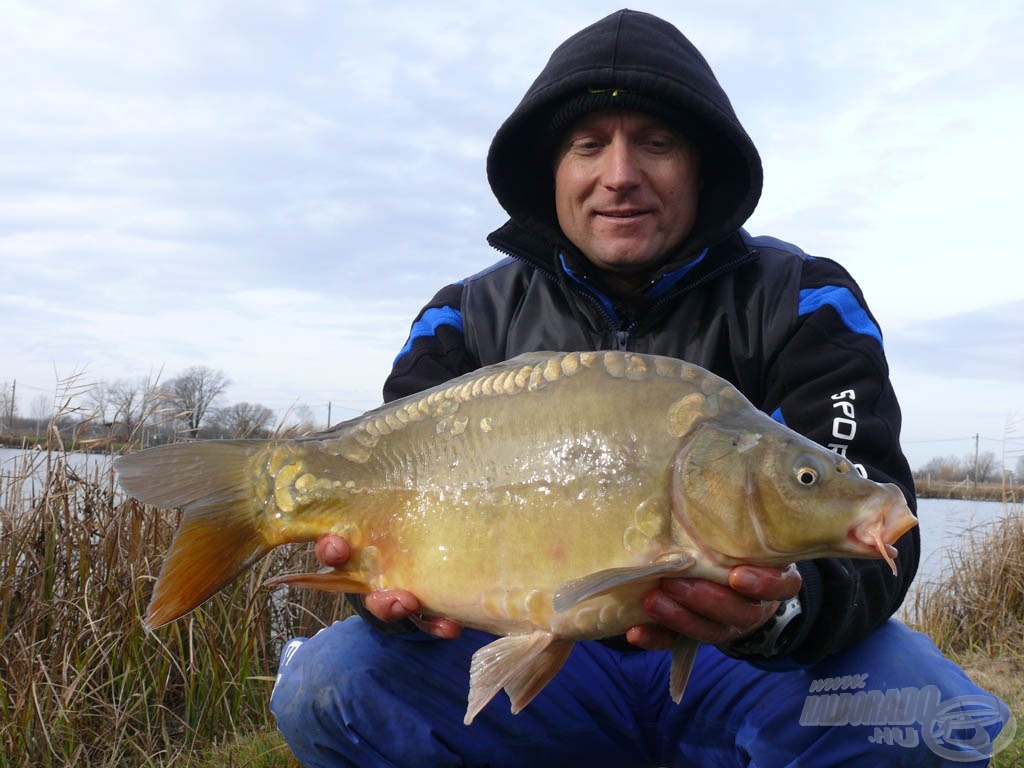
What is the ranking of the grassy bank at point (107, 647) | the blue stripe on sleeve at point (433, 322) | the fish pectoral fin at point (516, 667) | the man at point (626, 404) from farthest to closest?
1. the grassy bank at point (107, 647)
2. the blue stripe on sleeve at point (433, 322)
3. the man at point (626, 404)
4. the fish pectoral fin at point (516, 667)

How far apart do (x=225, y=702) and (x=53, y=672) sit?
0.55m

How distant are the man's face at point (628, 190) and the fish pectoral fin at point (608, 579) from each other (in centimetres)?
111

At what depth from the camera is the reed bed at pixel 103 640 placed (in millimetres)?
2936

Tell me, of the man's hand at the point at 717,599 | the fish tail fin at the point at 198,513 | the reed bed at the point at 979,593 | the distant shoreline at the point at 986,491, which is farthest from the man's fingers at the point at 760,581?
the reed bed at the point at 979,593

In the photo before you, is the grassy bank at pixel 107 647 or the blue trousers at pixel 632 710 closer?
the blue trousers at pixel 632 710

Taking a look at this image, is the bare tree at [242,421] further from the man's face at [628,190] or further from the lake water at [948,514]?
the man's face at [628,190]

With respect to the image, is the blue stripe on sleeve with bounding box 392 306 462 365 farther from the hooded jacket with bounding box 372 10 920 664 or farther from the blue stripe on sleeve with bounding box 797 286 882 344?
the blue stripe on sleeve with bounding box 797 286 882 344

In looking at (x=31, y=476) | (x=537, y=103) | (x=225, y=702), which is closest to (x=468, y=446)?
(x=537, y=103)

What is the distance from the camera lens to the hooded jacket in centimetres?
216

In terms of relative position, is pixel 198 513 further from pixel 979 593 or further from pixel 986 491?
pixel 986 491

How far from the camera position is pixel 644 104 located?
2.38 meters

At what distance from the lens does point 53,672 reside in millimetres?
3002

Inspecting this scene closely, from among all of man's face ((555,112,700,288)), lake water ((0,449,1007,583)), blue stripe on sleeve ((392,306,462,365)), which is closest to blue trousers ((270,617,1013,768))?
blue stripe on sleeve ((392,306,462,365))

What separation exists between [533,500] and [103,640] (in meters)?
2.08
